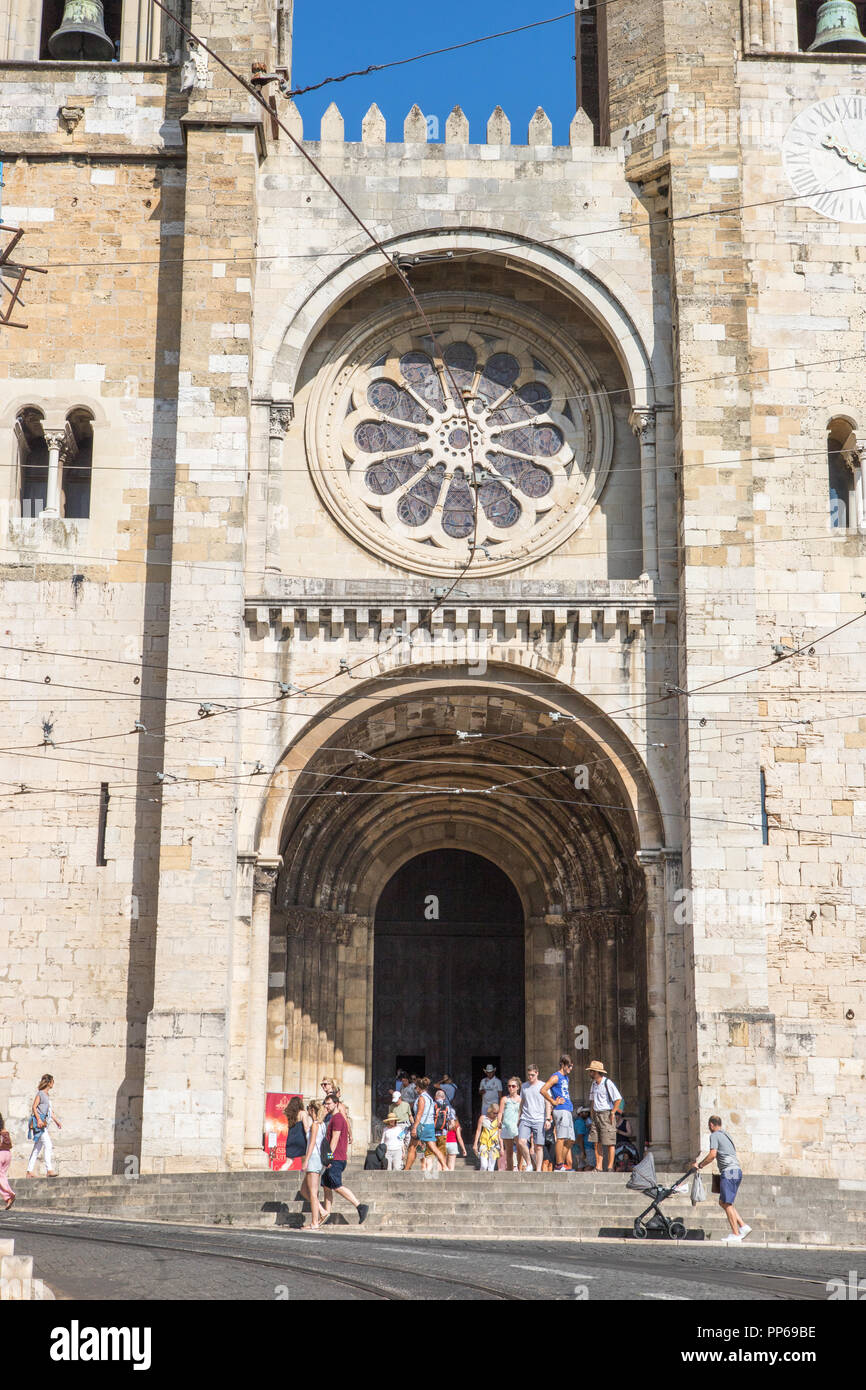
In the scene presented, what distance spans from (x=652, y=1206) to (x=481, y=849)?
11.8 meters

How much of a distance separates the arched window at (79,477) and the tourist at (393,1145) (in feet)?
30.0

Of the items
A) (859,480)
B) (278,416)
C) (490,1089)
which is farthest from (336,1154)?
(859,480)

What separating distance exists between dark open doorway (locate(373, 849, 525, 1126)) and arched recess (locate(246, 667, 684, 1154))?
1.28ft

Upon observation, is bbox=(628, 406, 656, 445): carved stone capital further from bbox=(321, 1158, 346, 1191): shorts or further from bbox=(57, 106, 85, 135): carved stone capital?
bbox=(321, 1158, 346, 1191): shorts

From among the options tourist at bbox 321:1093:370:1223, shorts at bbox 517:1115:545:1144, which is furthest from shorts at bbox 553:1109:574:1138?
tourist at bbox 321:1093:370:1223

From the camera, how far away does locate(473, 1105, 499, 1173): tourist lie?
21688 mm

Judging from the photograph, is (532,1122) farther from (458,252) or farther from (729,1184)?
(458,252)

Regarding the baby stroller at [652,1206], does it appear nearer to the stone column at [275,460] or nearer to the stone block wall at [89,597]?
the stone block wall at [89,597]

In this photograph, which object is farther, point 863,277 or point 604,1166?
point 863,277

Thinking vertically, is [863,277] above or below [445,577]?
above
